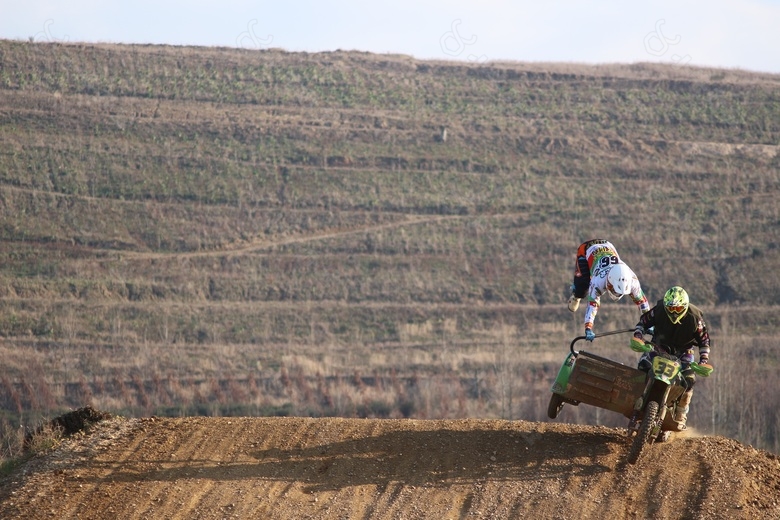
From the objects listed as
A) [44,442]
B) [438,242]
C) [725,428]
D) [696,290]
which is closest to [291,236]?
[438,242]

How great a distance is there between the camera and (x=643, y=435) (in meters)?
14.5

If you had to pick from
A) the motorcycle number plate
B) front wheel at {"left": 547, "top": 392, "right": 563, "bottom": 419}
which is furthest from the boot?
front wheel at {"left": 547, "top": 392, "right": 563, "bottom": 419}

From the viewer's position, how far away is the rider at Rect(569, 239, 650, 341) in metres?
16.0

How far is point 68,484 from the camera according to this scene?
46.8 ft

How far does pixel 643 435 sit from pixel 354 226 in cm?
4910

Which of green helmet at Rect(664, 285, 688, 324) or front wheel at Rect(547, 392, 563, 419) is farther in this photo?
front wheel at Rect(547, 392, 563, 419)

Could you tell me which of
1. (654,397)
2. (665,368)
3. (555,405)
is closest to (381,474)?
(555,405)

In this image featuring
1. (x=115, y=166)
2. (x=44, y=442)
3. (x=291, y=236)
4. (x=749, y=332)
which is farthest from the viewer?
(x=115, y=166)

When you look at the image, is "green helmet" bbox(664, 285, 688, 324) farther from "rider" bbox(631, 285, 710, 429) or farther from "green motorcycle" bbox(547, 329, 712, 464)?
"green motorcycle" bbox(547, 329, 712, 464)

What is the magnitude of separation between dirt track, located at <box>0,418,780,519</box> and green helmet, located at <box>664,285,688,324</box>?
6.47ft

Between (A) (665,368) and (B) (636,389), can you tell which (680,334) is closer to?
(A) (665,368)

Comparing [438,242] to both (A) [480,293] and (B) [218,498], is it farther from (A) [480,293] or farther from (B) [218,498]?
(B) [218,498]

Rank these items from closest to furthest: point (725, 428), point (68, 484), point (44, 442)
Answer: point (68, 484)
point (44, 442)
point (725, 428)

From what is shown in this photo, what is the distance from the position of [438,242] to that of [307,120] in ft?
60.8
